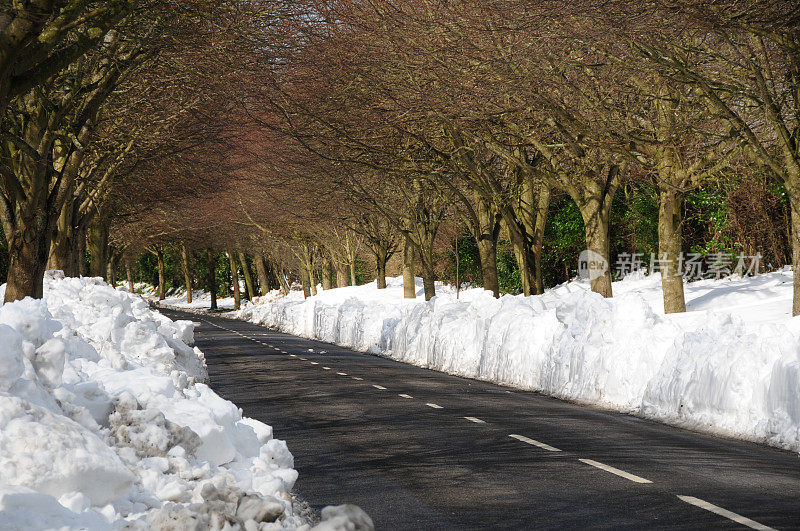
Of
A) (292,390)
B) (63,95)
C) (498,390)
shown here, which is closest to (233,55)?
(63,95)

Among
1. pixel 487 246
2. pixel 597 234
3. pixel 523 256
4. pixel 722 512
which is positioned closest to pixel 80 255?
pixel 487 246

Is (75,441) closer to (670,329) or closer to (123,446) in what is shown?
(123,446)

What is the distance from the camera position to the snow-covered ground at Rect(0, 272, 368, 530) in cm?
559

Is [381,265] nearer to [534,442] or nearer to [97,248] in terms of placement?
[97,248]

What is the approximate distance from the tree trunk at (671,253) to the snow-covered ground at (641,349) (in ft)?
4.77

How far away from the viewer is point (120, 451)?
6.71m

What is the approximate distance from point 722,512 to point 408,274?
129 feet

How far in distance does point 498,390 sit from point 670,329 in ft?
12.3

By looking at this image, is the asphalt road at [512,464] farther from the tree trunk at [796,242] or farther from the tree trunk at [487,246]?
the tree trunk at [487,246]

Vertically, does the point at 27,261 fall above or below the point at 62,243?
below

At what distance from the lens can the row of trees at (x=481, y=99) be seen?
639 inches

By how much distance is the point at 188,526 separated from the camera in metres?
5.37

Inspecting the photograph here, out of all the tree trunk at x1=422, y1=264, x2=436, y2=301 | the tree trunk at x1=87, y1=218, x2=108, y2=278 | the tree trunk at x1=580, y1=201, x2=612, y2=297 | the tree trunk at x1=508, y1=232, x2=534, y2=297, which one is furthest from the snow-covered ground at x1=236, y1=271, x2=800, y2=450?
the tree trunk at x1=87, y1=218, x2=108, y2=278

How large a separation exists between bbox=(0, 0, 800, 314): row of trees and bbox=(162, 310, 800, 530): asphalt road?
17.8 ft
